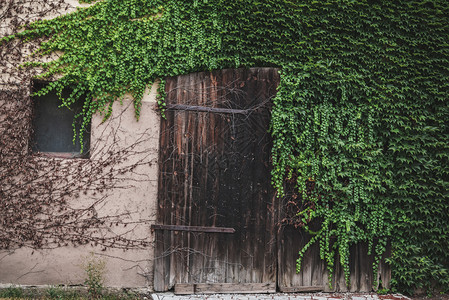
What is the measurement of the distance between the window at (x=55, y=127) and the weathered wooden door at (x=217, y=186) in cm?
120

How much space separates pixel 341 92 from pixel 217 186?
7.37 ft

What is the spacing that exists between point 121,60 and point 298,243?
3523mm

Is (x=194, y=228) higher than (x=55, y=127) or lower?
lower

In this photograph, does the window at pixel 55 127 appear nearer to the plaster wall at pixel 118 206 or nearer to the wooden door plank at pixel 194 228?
the plaster wall at pixel 118 206

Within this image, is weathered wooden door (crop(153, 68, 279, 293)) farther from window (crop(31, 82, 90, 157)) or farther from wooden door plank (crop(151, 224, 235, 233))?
window (crop(31, 82, 90, 157))

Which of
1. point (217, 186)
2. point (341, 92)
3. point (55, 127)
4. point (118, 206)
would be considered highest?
point (341, 92)

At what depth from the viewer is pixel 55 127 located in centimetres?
458

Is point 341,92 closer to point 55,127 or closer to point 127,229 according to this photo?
point 127,229

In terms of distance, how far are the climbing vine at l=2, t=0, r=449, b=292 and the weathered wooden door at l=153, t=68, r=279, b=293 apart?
23 centimetres

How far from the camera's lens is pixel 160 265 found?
449 centimetres

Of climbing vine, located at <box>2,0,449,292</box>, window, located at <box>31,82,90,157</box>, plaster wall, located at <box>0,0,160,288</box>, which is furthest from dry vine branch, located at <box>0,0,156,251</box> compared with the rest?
climbing vine, located at <box>2,0,449,292</box>

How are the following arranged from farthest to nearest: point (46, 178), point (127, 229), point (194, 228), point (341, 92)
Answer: point (341, 92) → point (194, 228) → point (127, 229) → point (46, 178)

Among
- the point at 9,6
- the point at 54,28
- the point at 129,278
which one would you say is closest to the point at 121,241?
the point at 129,278

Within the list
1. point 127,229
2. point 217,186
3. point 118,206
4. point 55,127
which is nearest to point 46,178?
point 55,127
